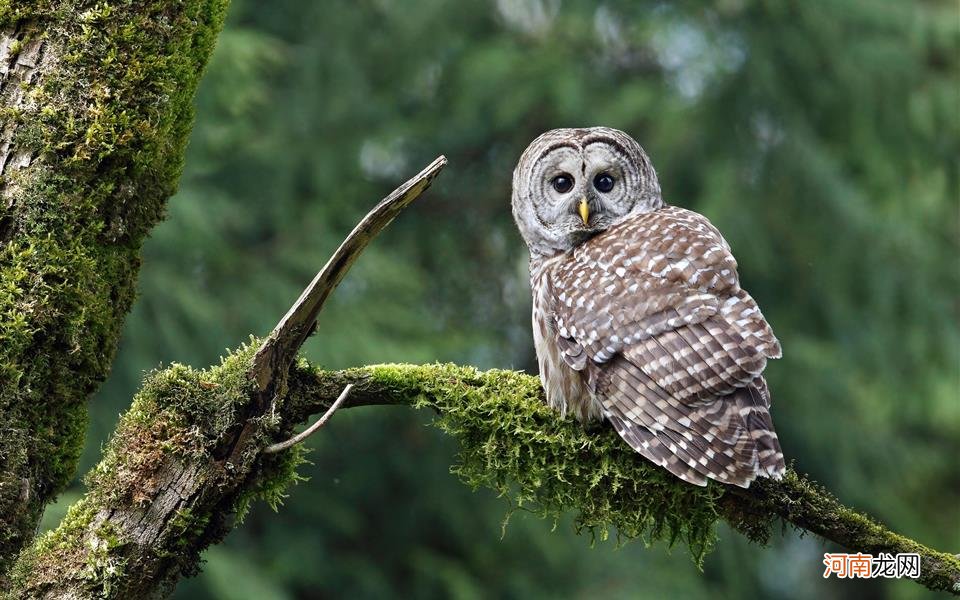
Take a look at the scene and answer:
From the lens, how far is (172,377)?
3.06 metres

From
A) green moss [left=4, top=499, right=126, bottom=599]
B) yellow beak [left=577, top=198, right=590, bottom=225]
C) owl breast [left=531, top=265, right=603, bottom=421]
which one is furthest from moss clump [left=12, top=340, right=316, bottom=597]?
yellow beak [left=577, top=198, right=590, bottom=225]

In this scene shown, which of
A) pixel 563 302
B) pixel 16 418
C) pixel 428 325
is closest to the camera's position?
pixel 16 418

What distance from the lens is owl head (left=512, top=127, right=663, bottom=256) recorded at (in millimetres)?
4785

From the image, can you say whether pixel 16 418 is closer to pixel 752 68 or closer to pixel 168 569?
pixel 168 569

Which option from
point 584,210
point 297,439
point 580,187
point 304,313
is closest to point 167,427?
point 297,439

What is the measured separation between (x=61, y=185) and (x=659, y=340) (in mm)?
2015

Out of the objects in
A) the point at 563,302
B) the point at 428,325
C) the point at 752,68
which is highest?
the point at 752,68

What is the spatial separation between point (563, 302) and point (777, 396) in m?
8.35

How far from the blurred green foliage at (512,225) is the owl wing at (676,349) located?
550cm

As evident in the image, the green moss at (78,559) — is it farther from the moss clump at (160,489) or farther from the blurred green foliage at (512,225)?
the blurred green foliage at (512,225)

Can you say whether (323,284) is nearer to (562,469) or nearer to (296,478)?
(296,478)

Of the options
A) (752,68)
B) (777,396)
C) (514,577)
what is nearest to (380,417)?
(514,577)

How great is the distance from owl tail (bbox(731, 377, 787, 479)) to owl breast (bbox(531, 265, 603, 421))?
47 centimetres

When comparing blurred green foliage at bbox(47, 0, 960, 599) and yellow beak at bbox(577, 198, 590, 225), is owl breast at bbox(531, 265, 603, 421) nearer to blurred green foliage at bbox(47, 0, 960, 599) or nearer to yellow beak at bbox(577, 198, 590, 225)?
yellow beak at bbox(577, 198, 590, 225)
